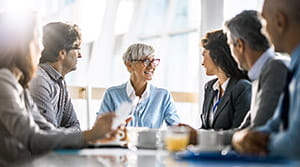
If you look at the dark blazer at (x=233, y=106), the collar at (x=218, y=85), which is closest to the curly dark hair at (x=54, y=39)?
the collar at (x=218, y=85)

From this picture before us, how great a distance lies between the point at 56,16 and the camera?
636 centimetres

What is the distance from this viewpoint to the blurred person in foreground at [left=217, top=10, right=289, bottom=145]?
2.06 meters

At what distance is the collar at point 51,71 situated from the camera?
3.07 m

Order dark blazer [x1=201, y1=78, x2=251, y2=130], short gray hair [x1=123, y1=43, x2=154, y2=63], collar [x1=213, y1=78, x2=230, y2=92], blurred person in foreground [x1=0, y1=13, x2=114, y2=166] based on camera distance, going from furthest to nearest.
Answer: short gray hair [x1=123, y1=43, x2=154, y2=63]
collar [x1=213, y1=78, x2=230, y2=92]
dark blazer [x1=201, y1=78, x2=251, y2=130]
blurred person in foreground [x1=0, y1=13, x2=114, y2=166]

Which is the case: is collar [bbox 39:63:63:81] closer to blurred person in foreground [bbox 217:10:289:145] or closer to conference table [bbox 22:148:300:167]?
conference table [bbox 22:148:300:167]

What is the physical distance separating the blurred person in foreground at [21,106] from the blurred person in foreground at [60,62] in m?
0.89

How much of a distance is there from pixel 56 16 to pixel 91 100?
193cm

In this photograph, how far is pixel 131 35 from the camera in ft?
22.7

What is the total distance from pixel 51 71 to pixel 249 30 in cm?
137

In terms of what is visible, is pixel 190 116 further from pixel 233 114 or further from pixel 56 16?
pixel 233 114

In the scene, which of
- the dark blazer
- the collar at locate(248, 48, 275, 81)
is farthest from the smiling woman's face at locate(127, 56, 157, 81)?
the collar at locate(248, 48, 275, 81)

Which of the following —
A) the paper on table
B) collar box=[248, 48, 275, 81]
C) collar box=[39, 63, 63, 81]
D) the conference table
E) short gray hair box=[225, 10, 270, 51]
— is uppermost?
short gray hair box=[225, 10, 270, 51]

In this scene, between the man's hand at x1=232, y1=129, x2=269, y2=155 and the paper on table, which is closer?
the man's hand at x1=232, y1=129, x2=269, y2=155

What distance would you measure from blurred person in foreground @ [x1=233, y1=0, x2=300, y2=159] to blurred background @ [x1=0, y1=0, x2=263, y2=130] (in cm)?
431
